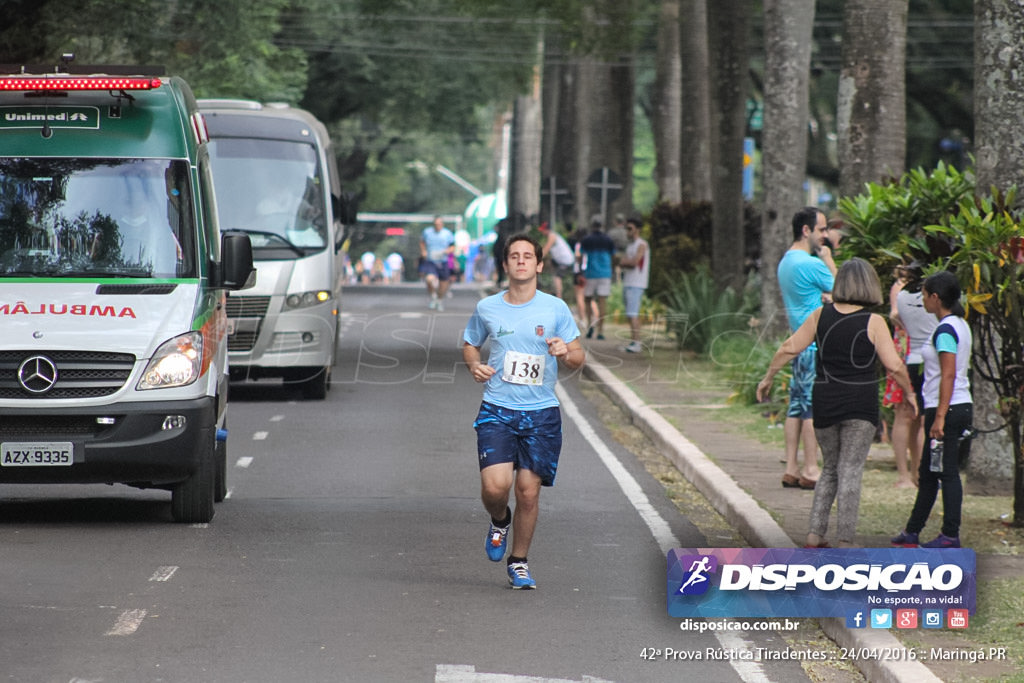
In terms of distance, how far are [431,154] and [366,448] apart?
8862 cm

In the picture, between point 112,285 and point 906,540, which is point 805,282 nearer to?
point 906,540

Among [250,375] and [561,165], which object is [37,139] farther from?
[561,165]

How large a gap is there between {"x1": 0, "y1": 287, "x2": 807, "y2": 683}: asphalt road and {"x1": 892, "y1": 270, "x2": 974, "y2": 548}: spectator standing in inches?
56.3

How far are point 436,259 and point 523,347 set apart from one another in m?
29.1

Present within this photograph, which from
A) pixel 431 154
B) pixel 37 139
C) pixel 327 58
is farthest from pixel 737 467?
pixel 431 154

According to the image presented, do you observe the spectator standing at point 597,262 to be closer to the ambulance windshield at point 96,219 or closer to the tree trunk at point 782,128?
the tree trunk at point 782,128

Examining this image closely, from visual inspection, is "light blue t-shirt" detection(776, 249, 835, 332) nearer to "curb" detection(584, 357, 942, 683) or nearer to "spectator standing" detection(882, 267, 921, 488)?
"spectator standing" detection(882, 267, 921, 488)

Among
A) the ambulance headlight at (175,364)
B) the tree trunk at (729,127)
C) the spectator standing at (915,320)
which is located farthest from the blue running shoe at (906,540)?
the tree trunk at (729,127)

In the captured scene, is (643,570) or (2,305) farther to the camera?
(2,305)

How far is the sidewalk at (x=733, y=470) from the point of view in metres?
7.64

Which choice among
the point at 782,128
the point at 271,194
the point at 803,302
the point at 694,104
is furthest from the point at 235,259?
the point at 694,104

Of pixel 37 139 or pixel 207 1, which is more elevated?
pixel 207 1

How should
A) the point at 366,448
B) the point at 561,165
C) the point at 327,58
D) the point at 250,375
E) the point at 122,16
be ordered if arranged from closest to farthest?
the point at 366,448 < the point at 250,375 < the point at 122,16 < the point at 561,165 < the point at 327,58

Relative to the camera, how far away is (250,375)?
19.3m
